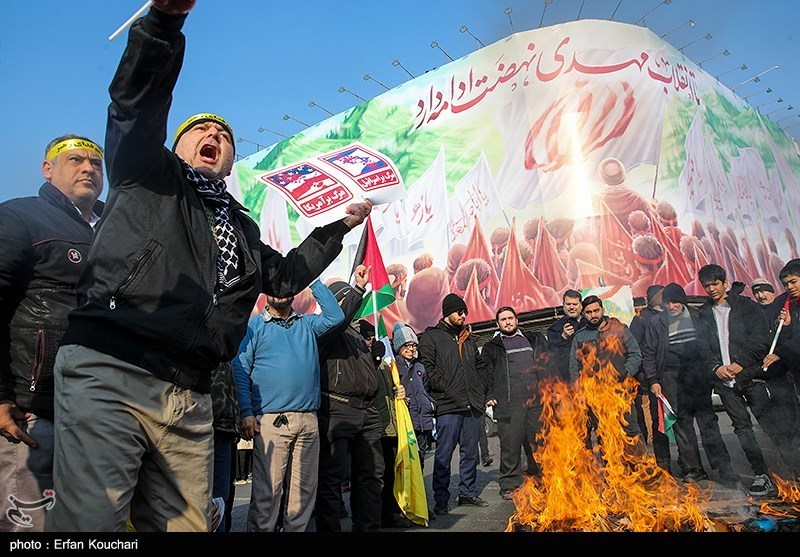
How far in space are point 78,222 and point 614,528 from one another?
11.6ft

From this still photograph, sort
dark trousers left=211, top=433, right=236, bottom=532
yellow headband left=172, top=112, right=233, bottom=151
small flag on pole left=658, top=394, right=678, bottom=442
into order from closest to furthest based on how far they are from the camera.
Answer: yellow headband left=172, top=112, right=233, bottom=151, dark trousers left=211, top=433, right=236, bottom=532, small flag on pole left=658, top=394, right=678, bottom=442

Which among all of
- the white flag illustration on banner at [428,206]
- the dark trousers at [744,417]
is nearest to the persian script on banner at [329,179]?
the white flag illustration on banner at [428,206]

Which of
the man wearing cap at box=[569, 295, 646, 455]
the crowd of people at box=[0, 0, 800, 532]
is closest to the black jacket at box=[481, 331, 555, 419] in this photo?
the man wearing cap at box=[569, 295, 646, 455]

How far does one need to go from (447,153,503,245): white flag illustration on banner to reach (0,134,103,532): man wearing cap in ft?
60.0

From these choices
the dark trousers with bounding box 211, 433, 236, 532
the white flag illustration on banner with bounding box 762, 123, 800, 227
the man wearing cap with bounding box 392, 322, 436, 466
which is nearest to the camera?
the dark trousers with bounding box 211, 433, 236, 532

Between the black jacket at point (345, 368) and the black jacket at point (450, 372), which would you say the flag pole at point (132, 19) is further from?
the black jacket at point (450, 372)

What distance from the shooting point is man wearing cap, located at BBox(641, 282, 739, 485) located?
6496 millimetres

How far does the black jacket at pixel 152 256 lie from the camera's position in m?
1.77

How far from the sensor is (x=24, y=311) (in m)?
2.54

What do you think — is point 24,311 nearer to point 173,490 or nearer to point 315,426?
point 173,490

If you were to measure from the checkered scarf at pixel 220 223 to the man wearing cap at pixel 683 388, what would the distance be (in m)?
5.89

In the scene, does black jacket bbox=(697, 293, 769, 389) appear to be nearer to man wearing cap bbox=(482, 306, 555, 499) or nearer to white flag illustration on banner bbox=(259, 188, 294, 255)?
man wearing cap bbox=(482, 306, 555, 499)

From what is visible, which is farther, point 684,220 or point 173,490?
point 684,220
